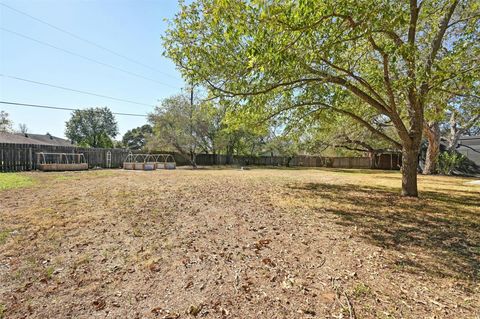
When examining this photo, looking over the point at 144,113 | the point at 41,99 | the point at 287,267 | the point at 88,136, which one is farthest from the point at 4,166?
the point at 88,136

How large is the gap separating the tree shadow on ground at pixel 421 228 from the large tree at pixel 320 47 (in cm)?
142

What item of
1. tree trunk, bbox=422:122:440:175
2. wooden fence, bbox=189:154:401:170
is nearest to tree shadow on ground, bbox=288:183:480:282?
tree trunk, bbox=422:122:440:175

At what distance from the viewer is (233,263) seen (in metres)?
2.42

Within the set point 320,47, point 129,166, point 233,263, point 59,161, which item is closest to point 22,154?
point 59,161

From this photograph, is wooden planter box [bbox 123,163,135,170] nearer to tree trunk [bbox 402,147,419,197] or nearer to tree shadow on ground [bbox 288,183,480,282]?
tree shadow on ground [bbox 288,183,480,282]

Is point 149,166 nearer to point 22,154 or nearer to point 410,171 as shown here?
point 22,154

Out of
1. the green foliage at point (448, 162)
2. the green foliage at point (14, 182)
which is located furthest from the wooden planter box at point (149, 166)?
the green foliage at point (448, 162)

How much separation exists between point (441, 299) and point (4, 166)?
54.3 ft

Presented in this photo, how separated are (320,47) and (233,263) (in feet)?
12.3

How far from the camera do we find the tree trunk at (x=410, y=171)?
6.20 m

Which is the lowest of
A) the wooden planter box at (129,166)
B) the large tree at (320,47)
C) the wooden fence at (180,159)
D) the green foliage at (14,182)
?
the green foliage at (14,182)

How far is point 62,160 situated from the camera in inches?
559

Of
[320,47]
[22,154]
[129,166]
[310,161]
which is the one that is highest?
[320,47]

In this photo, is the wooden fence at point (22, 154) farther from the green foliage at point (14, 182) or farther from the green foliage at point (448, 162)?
the green foliage at point (448, 162)
